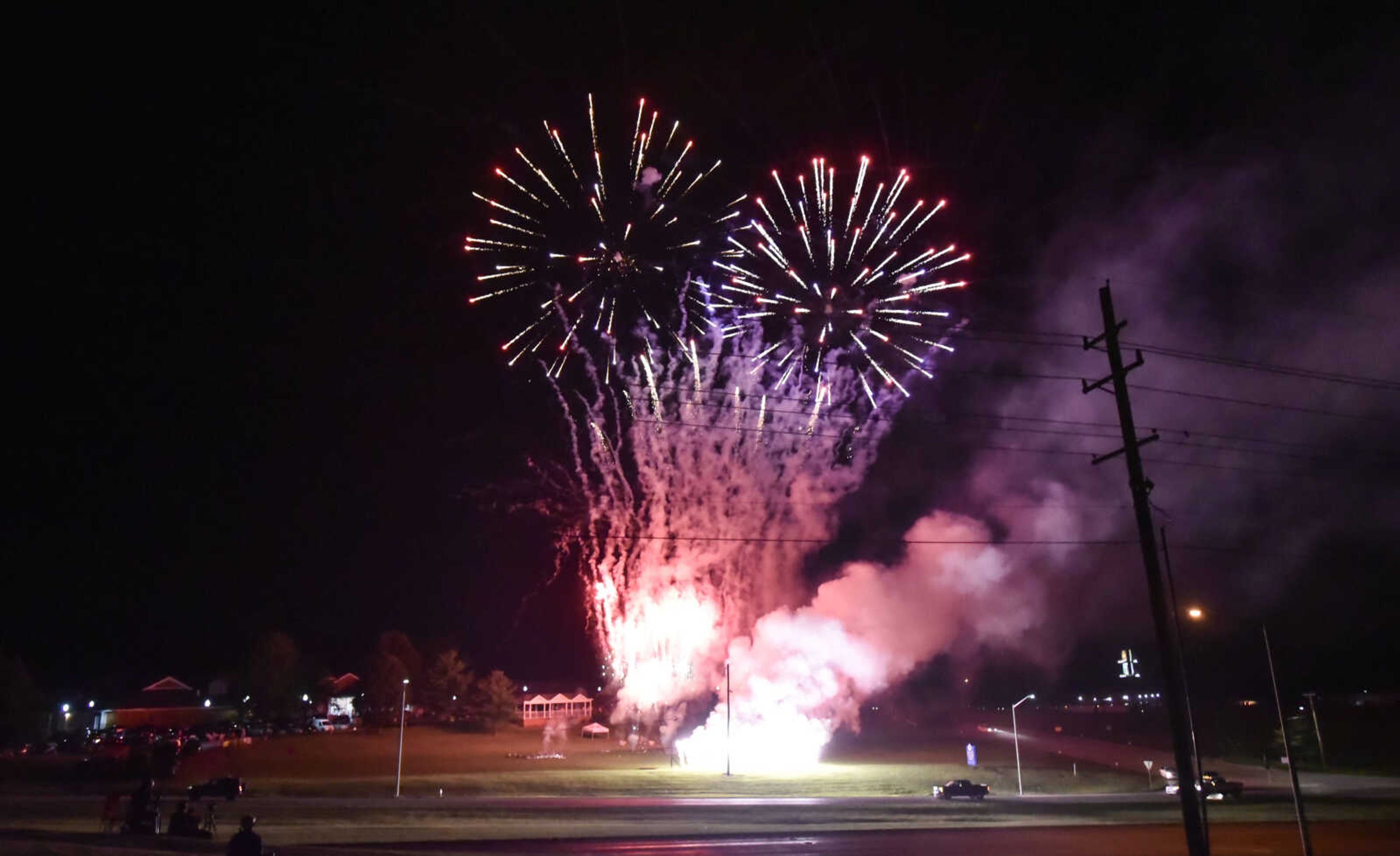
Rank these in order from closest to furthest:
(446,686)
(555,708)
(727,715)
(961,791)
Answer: (961,791)
(727,715)
(446,686)
(555,708)

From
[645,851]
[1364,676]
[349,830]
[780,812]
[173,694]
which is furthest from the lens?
[173,694]

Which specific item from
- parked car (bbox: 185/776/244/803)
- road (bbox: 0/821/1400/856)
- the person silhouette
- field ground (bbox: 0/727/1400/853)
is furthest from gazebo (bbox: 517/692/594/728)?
the person silhouette

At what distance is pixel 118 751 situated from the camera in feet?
194

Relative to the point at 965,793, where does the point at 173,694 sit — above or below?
above

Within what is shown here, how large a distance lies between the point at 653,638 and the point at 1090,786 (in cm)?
3170

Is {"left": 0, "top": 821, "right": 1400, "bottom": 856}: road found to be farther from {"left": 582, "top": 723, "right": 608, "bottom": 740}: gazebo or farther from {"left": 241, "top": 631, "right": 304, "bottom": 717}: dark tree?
{"left": 241, "top": 631, "right": 304, "bottom": 717}: dark tree

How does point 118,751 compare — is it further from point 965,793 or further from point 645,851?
point 965,793

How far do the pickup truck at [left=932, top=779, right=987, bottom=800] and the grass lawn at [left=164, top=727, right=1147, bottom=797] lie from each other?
1721mm

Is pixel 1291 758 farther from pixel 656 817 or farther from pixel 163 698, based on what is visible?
pixel 163 698

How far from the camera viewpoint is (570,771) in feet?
196

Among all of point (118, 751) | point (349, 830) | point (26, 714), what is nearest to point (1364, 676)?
point (349, 830)

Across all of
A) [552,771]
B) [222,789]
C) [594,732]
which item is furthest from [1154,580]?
[594,732]

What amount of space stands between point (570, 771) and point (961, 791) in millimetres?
25225

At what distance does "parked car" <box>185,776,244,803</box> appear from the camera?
42156mm
